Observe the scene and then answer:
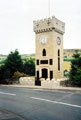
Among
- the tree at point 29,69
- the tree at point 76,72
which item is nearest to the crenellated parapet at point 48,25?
the tree at point 76,72

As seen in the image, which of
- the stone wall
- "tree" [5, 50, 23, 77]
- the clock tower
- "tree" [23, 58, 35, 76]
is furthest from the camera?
"tree" [23, 58, 35, 76]

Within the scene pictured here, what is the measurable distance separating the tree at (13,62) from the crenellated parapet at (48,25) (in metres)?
11.0

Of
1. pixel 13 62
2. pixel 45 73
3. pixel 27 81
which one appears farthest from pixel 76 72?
pixel 13 62

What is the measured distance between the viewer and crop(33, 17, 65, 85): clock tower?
3088 centimetres

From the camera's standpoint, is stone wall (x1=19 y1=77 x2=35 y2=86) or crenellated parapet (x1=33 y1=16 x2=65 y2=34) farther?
crenellated parapet (x1=33 y1=16 x2=65 y2=34)

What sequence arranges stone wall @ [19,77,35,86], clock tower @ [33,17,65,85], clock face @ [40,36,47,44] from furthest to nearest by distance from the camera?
clock face @ [40,36,47,44] < clock tower @ [33,17,65,85] < stone wall @ [19,77,35,86]

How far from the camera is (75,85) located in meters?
23.8

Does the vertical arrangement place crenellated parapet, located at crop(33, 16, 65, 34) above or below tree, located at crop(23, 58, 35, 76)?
above

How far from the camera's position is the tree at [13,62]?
39.2 m

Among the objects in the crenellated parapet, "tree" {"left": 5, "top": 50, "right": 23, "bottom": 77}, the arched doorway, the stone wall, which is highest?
the crenellated parapet

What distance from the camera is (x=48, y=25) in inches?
1242

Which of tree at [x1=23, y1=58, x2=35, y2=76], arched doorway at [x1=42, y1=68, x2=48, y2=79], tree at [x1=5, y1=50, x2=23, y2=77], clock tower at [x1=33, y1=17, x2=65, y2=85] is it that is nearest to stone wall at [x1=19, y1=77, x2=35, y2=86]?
clock tower at [x1=33, y1=17, x2=65, y2=85]

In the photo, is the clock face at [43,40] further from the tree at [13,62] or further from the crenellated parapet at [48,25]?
the tree at [13,62]

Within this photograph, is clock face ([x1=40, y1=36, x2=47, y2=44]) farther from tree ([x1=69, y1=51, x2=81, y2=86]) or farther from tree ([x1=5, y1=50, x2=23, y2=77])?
tree ([x1=5, y1=50, x2=23, y2=77])
